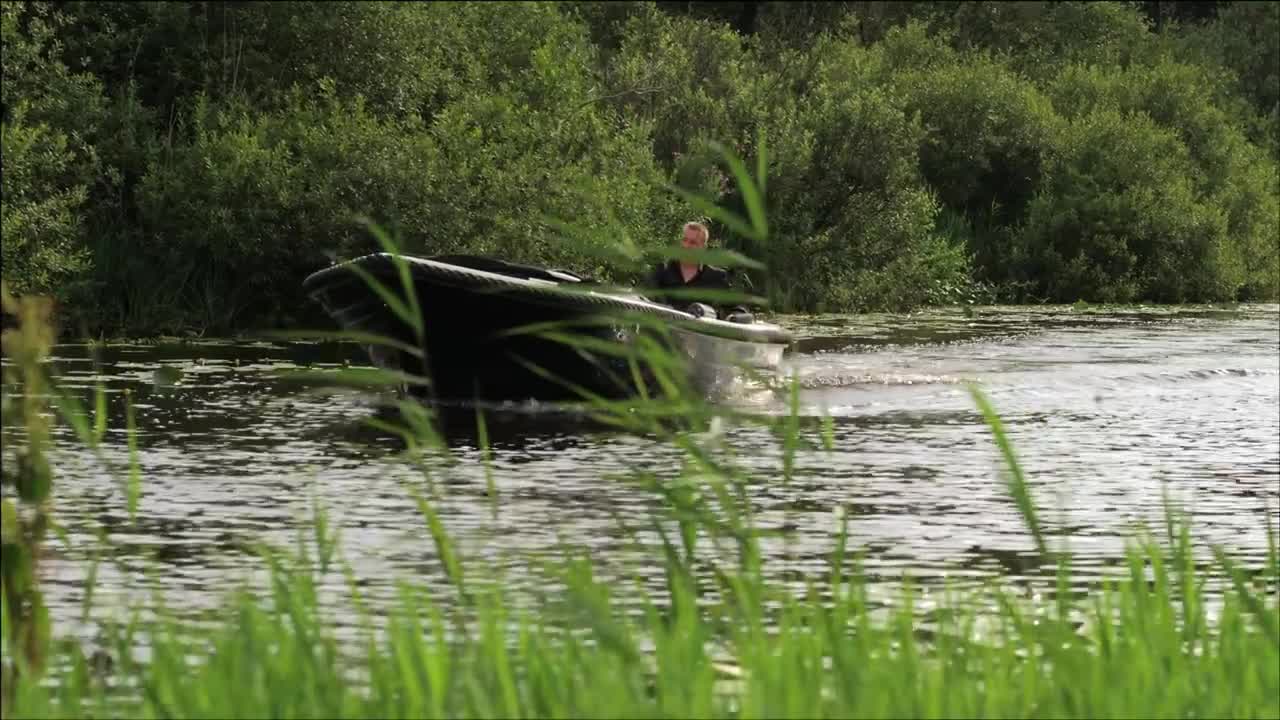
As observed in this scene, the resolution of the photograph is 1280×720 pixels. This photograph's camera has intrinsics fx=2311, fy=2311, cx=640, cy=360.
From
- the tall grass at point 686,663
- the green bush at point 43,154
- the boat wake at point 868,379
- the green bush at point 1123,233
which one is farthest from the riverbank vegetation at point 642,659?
the green bush at point 1123,233

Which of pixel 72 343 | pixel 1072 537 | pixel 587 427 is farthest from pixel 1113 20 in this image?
pixel 1072 537

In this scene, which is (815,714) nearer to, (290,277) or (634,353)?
(634,353)

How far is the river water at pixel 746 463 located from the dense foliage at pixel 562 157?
7.00ft

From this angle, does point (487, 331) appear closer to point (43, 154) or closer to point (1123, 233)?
point (43, 154)

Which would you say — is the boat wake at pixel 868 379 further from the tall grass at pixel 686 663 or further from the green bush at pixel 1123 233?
the green bush at pixel 1123 233

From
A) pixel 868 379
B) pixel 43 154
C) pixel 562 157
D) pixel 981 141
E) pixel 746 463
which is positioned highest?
pixel 43 154

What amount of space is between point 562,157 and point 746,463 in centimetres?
1536

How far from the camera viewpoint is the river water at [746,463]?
941 centimetres

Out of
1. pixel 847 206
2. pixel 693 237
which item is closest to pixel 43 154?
pixel 693 237

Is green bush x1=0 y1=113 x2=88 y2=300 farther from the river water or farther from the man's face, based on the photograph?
the man's face

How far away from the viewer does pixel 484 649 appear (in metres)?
4.85

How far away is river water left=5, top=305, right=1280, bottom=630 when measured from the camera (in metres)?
9.41

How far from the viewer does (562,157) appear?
2877cm

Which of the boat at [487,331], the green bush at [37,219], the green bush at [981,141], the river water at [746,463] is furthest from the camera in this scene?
the green bush at [981,141]
